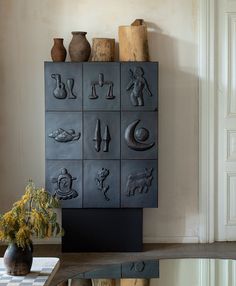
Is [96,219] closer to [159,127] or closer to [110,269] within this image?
[159,127]

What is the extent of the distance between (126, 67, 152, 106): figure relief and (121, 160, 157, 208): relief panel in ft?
1.68

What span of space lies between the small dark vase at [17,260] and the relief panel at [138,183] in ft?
7.32

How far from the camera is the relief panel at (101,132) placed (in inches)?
209

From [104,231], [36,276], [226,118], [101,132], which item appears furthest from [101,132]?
[36,276]

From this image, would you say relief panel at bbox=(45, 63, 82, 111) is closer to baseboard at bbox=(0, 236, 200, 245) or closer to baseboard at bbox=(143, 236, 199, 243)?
baseboard at bbox=(0, 236, 200, 245)

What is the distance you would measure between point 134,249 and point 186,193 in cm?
72

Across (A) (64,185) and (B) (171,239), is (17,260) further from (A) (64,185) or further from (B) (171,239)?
(B) (171,239)

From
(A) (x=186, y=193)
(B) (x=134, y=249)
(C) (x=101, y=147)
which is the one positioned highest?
(C) (x=101, y=147)

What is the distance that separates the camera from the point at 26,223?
316 centimetres

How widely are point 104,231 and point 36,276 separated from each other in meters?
2.30

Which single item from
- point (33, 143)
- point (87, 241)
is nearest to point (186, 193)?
point (87, 241)

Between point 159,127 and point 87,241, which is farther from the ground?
point 159,127

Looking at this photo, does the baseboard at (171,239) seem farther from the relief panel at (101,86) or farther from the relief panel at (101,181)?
the relief panel at (101,86)

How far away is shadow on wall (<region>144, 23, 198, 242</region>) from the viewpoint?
5.72m
